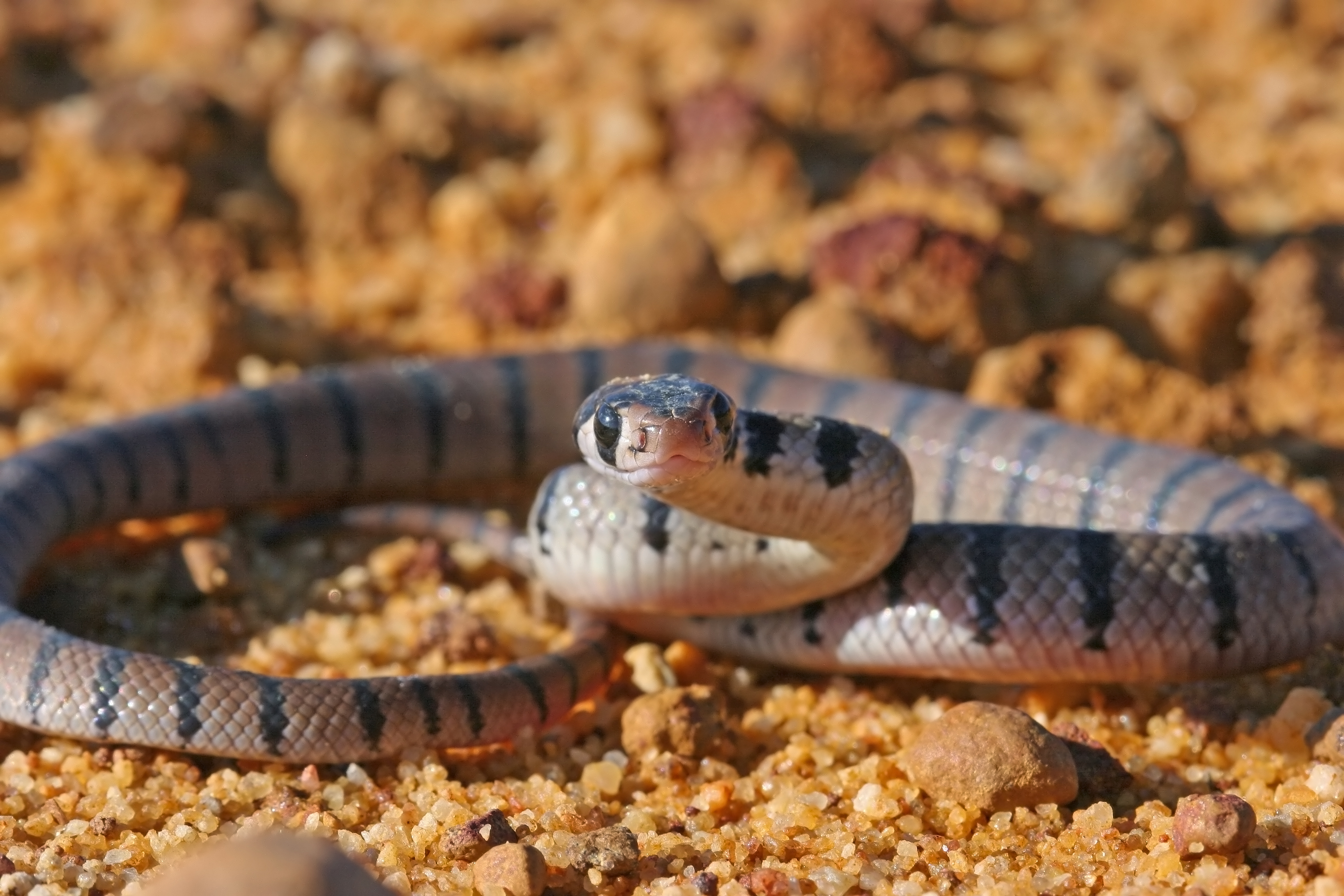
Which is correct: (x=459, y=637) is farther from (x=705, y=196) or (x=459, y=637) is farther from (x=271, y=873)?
(x=705, y=196)

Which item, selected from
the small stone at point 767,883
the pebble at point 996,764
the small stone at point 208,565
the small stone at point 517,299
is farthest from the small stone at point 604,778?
the small stone at point 517,299

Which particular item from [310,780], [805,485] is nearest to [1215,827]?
[805,485]

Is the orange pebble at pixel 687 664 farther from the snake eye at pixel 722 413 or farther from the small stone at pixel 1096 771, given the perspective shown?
the small stone at pixel 1096 771

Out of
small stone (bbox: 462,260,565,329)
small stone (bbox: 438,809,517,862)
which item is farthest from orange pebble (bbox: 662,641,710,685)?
small stone (bbox: 462,260,565,329)

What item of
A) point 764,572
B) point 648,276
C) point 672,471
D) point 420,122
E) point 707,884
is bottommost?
point 707,884

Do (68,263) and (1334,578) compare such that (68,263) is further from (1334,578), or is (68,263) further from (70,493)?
(1334,578)

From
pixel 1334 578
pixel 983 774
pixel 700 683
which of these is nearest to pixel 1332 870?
pixel 983 774
